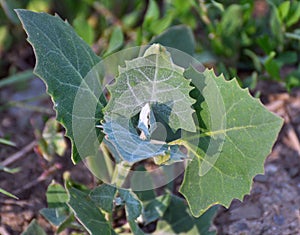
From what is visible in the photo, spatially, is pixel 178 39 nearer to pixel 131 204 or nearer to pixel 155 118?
pixel 155 118

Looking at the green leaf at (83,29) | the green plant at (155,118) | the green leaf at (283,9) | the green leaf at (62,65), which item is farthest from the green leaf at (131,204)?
the green leaf at (283,9)

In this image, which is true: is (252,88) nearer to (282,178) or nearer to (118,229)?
(282,178)

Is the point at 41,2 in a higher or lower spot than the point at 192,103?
lower

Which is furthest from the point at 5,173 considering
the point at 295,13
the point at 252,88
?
the point at 295,13

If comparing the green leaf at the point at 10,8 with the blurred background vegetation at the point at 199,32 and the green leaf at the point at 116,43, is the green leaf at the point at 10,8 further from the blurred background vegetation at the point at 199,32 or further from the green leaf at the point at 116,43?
the green leaf at the point at 116,43

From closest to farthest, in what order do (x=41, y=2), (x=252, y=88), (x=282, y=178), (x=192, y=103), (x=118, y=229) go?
(x=192, y=103) < (x=118, y=229) < (x=282, y=178) < (x=252, y=88) < (x=41, y=2)

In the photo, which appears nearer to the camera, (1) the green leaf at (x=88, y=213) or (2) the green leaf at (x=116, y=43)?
(1) the green leaf at (x=88, y=213)

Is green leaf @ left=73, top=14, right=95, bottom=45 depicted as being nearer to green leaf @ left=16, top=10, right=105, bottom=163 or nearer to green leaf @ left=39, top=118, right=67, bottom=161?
green leaf @ left=39, top=118, right=67, bottom=161
